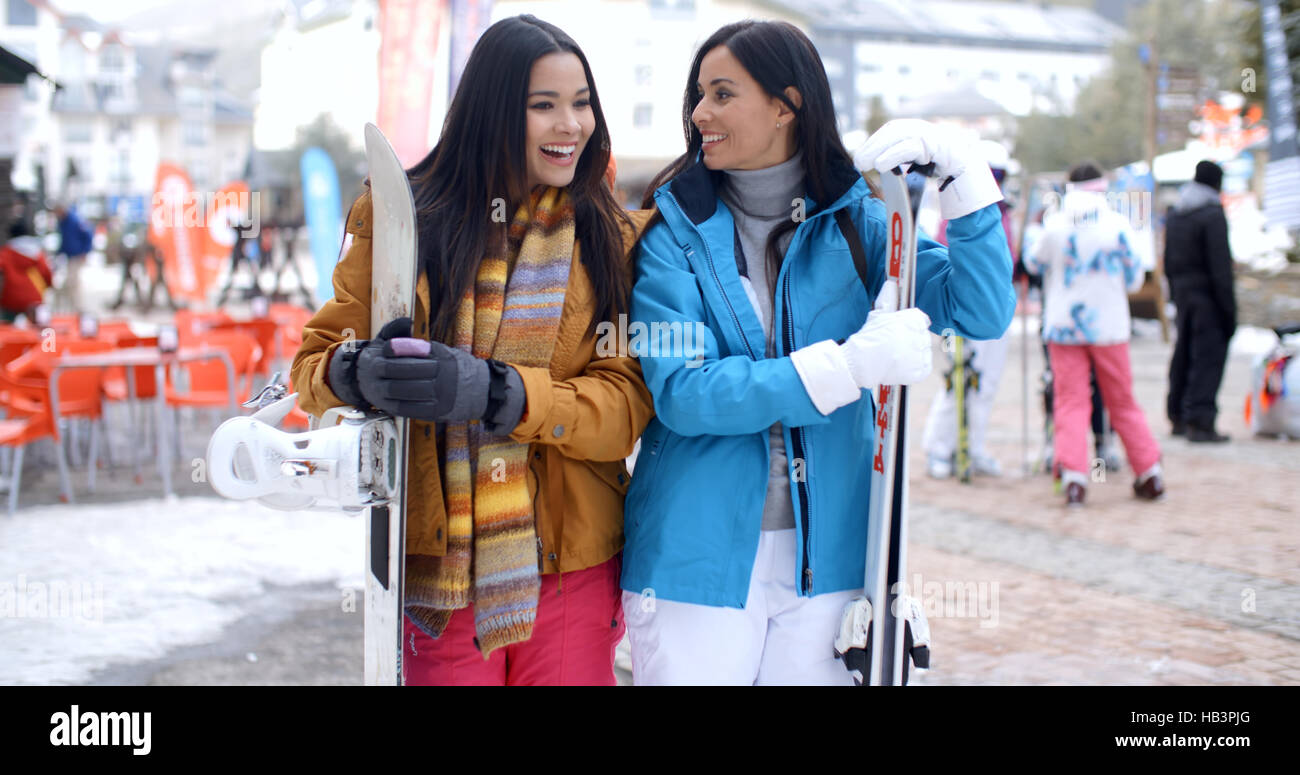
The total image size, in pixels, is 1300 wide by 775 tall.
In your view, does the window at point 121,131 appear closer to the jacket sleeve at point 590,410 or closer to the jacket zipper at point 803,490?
the jacket sleeve at point 590,410

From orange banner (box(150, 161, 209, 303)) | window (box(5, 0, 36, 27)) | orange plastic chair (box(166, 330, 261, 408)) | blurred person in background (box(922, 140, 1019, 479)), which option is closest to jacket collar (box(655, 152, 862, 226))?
blurred person in background (box(922, 140, 1019, 479))

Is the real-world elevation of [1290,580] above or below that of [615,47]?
below

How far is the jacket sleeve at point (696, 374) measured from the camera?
184 cm

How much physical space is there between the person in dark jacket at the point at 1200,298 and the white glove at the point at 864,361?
7.68m

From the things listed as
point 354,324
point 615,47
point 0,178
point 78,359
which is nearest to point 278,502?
point 354,324

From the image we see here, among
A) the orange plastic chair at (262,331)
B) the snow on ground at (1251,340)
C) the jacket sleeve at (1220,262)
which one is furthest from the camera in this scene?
the snow on ground at (1251,340)

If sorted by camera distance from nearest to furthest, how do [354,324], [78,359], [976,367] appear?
[354,324]
[78,359]
[976,367]

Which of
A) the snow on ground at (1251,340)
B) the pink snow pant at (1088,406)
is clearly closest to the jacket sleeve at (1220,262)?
the pink snow pant at (1088,406)

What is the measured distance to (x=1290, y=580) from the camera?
4.96 meters

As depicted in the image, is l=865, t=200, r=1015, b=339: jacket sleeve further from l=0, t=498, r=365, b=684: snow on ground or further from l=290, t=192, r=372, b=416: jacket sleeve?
l=0, t=498, r=365, b=684: snow on ground

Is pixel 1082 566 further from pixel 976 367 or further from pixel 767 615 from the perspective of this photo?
pixel 767 615

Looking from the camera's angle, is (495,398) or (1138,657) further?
(1138,657)

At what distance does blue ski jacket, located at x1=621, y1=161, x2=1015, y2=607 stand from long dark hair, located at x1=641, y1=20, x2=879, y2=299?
0.13 ft
